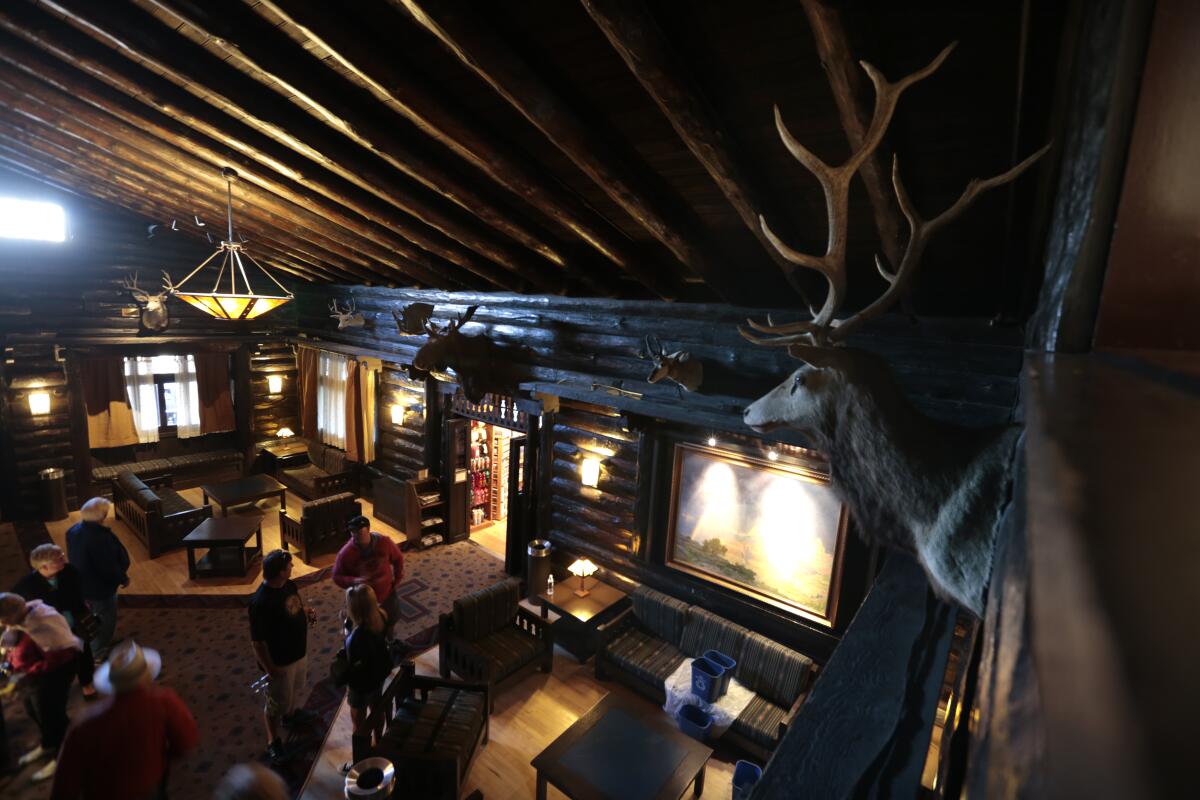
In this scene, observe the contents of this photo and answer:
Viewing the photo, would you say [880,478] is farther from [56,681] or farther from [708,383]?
[56,681]

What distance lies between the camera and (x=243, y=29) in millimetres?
3971

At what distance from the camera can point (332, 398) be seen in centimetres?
1261

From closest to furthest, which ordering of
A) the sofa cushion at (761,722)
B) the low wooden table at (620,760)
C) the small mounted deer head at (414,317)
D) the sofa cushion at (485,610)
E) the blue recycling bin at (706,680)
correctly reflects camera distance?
the low wooden table at (620,760), the sofa cushion at (761,722), the blue recycling bin at (706,680), the sofa cushion at (485,610), the small mounted deer head at (414,317)

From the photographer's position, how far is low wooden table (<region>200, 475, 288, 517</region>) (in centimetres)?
977

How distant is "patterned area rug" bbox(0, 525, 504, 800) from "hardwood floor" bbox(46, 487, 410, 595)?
0.95 feet

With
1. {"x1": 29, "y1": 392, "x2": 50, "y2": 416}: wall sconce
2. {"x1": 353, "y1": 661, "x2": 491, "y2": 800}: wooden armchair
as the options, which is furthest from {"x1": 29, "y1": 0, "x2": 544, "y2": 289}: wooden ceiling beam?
{"x1": 29, "y1": 392, "x2": 50, "y2": 416}: wall sconce

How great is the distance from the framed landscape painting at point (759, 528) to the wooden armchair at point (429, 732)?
9.95ft

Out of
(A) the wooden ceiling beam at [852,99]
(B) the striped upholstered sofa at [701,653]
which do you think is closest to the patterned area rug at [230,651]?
(B) the striped upholstered sofa at [701,653]

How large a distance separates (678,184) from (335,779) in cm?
583

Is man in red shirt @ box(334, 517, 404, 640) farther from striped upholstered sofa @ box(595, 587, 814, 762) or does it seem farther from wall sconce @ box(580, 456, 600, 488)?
wall sconce @ box(580, 456, 600, 488)

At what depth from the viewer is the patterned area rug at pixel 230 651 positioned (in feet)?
17.0

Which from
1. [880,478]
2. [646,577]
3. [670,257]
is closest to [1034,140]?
[880,478]

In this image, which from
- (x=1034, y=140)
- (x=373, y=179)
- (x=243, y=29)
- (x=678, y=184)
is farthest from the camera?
(x=373, y=179)

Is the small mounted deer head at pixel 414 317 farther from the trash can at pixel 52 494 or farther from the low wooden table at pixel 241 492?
the trash can at pixel 52 494
